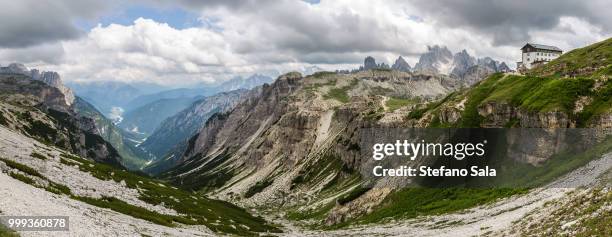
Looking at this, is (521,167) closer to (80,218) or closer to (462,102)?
(462,102)

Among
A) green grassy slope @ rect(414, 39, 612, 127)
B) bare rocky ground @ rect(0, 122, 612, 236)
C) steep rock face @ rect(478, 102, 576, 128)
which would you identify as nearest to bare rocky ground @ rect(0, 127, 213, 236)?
bare rocky ground @ rect(0, 122, 612, 236)

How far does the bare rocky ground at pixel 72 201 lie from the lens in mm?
49812

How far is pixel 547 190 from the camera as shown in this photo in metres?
72.9

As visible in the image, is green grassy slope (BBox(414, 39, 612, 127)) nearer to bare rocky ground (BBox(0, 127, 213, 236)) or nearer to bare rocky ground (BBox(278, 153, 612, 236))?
bare rocky ground (BBox(278, 153, 612, 236))

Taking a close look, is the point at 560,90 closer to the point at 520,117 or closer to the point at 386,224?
the point at 520,117

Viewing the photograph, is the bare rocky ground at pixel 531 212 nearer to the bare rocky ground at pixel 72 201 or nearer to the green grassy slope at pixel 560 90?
the green grassy slope at pixel 560 90

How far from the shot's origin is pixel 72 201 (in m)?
69.0

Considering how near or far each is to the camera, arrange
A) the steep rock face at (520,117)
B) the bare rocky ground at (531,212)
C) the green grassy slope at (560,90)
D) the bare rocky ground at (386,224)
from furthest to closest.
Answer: the steep rock face at (520,117) < the green grassy slope at (560,90) < the bare rocky ground at (386,224) < the bare rocky ground at (531,212)

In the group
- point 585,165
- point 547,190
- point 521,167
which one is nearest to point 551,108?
point 521,167

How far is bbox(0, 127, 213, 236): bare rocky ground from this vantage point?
163 ft

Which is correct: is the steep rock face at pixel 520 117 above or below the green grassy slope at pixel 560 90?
below

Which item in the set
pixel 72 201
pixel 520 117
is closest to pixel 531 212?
pixel 72 201

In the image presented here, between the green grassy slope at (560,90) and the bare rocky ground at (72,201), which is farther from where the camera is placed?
the green grassy slope at (560,90)

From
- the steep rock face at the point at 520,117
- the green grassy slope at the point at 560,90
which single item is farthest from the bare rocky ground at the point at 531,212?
the green grassy slope at the point at 560,90
